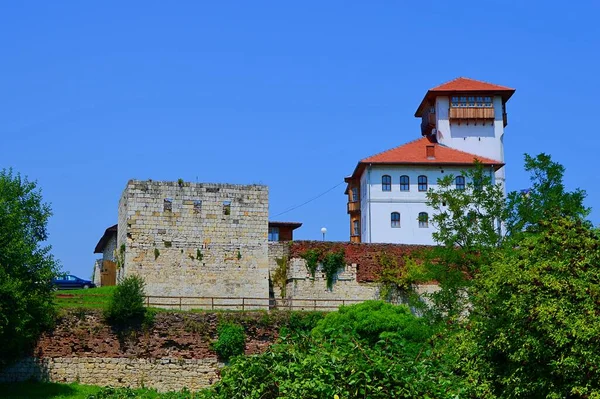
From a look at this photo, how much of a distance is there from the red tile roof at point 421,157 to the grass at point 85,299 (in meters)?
22.6

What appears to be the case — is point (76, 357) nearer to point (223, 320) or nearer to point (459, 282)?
point (223, 320)

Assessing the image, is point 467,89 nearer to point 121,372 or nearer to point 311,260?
point 311,260

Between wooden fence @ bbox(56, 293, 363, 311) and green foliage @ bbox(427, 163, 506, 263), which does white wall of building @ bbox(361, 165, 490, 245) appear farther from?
green foliage @ bbox(427, 163, 506, 263)

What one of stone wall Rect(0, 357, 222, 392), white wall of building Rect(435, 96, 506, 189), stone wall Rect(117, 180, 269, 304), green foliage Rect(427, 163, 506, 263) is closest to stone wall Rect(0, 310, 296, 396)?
stone wall Rect(0, 357, 222, 392)

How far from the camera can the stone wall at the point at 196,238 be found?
43.2 m

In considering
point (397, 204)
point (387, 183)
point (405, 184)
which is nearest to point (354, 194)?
point (387, 183)

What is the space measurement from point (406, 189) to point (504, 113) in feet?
33.9

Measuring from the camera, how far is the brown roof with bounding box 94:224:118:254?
5361 cm

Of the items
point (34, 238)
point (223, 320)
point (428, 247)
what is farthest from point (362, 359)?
point (428, 247)

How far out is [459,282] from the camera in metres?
39.1

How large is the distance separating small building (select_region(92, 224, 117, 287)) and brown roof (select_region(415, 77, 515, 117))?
23.8 m

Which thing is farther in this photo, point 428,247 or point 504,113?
point 504,113

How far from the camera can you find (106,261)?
164ft

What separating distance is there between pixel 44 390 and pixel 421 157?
105 feet
